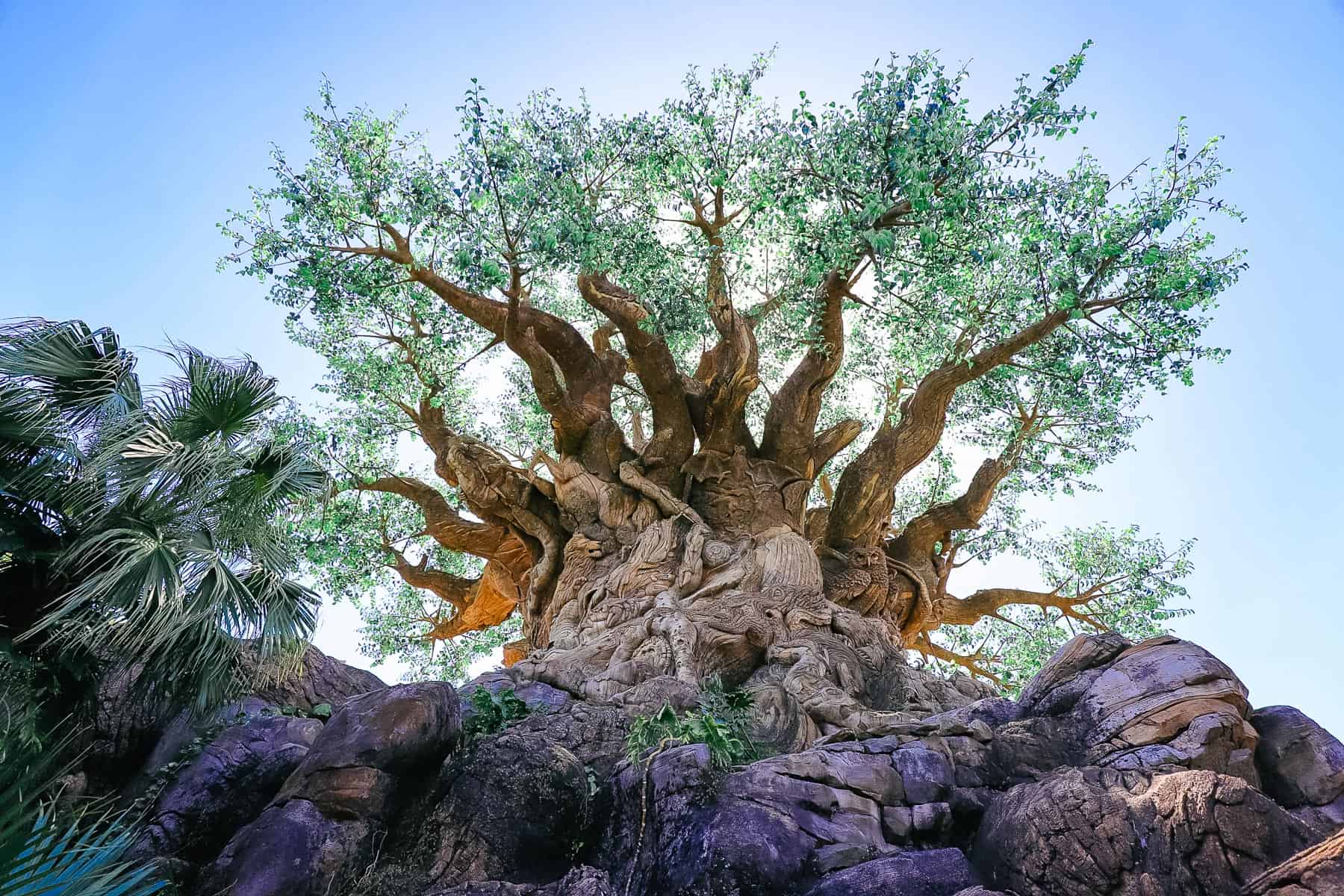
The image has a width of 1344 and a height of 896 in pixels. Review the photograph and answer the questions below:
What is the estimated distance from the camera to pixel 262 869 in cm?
611

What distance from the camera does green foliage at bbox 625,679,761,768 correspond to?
6957mm

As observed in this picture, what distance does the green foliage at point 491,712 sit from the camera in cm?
782

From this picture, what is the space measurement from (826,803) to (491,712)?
3175mm

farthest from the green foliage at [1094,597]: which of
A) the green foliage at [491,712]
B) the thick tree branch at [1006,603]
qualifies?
the green foliage at [491,712]

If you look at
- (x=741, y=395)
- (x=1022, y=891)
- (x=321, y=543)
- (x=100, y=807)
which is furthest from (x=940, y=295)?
(x=100, y=807)

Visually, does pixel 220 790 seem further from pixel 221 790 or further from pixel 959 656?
pixel 959 656

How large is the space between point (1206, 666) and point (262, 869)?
7.05m

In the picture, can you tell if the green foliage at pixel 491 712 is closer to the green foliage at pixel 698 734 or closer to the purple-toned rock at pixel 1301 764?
the green foliage at pixel 698 734

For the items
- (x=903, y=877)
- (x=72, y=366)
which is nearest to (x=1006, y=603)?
(x=903, y=877)

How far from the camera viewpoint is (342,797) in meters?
6.58

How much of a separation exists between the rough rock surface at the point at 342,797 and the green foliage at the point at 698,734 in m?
1.51

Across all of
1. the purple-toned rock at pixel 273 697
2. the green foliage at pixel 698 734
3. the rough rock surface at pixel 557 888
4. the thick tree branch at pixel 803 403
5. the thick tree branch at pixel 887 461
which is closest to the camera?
the rough rock surface at pixel 557 888

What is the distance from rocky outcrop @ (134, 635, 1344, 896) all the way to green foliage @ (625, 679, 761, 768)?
0.64 ft

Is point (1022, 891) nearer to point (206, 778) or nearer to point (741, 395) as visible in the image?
point (206, 778)
